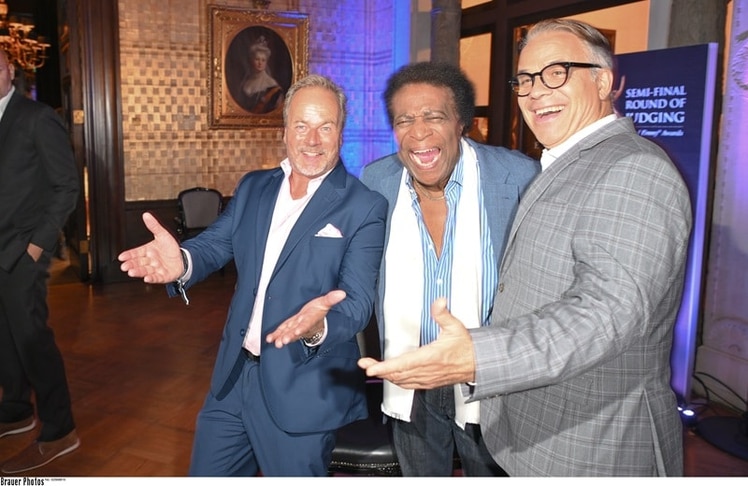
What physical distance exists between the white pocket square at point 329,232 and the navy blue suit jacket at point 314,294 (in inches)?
0.5

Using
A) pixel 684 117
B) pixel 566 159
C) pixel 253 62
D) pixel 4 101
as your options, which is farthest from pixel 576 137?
pixel 253 62

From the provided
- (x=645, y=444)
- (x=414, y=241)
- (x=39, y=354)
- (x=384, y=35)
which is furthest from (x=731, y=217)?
(x=384, y=35)

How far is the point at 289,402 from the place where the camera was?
6.02ft

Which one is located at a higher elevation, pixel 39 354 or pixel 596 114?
pixel 596 114

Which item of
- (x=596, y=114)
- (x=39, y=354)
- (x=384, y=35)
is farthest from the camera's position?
(x=384, y=35)

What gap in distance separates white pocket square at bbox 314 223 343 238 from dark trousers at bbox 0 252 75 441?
6.68 feet

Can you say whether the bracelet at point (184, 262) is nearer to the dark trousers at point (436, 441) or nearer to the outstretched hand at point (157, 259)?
the outstretched hand at point (157, 259)

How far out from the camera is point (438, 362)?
3.58 ft

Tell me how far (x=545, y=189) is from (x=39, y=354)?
2.76m

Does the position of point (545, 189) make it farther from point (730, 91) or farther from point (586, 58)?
point (730, 91)

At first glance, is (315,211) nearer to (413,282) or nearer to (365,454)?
(413,282)

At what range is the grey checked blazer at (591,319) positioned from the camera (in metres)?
1.14

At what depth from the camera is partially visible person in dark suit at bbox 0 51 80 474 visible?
318cm

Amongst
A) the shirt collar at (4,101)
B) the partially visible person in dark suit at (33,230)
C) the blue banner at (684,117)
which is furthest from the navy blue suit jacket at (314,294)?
the blue banner at (684,117)
